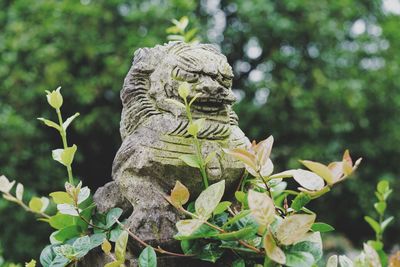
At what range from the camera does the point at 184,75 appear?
5.70 ft

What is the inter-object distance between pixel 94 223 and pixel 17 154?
3738mm

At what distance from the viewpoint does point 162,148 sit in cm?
167

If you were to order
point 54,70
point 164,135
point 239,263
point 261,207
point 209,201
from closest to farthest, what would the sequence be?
point 261,207, point 209,201, point 239,263, point 164,135, point 54,70

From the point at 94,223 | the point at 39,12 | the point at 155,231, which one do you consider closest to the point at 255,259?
the point at 155,231

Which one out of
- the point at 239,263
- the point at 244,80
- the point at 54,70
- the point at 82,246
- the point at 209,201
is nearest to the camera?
the point at 209,201

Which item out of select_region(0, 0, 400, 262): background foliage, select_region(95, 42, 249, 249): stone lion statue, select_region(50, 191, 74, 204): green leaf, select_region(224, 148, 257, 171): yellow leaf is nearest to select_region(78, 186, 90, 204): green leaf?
select_region(50, 191, 74, 204): green leaf

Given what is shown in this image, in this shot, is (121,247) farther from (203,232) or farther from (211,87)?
(211,87)

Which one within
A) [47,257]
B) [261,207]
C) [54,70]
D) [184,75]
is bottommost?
[54,70]

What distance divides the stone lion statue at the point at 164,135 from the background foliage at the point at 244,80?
3454mm

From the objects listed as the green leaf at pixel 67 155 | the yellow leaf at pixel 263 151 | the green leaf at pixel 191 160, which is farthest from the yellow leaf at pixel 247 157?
the green leaf at pixel 67 155

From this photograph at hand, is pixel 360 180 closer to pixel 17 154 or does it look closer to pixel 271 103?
pixel 271 103

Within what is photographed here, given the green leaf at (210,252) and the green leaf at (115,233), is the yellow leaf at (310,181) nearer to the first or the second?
the green leaf at (210,252)

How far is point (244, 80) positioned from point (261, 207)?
17.8 ft

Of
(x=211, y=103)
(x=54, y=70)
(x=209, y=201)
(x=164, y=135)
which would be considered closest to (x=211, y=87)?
(x=211, y=103)
